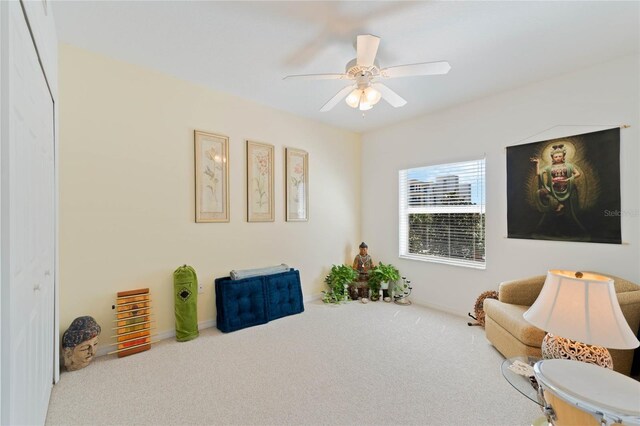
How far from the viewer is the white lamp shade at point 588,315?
1300mm

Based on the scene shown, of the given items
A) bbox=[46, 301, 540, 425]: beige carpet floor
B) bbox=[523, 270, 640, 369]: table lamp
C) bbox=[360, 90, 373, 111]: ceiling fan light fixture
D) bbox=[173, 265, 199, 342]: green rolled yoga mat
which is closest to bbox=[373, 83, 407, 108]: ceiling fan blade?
bbox=[360, 90, 373, 111]: ceiling fan light fixture

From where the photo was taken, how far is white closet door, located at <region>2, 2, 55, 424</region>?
946 mm

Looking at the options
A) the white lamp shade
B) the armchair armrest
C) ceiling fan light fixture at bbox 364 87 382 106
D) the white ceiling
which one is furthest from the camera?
the armchair armrest

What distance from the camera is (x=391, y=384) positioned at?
211cm

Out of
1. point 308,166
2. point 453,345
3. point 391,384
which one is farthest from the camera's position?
point 308,166

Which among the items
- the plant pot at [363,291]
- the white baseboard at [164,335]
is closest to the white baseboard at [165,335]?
the white baseboard at [164,335]

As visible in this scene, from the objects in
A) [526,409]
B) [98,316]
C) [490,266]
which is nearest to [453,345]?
[526,409]

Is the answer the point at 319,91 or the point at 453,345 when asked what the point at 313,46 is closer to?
the point at 319,91

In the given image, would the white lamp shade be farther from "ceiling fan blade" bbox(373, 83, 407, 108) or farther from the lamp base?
"ceiling fan blade" bbox(373, 83, 407, 108)

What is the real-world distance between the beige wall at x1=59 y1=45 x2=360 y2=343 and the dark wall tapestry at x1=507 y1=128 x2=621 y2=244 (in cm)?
291

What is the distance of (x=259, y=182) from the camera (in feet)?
12.1

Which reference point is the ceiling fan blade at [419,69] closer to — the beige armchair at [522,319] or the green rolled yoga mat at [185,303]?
the beige armchair at [522,319]

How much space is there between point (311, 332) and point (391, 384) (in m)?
1.15

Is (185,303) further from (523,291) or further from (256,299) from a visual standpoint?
(523,291)
